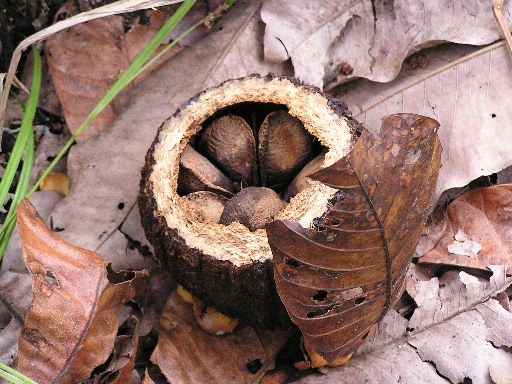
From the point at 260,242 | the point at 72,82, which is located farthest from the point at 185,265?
the point at 72,82

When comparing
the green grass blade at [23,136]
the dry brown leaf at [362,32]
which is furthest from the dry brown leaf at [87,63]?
the dry brown leaf at [362,32]

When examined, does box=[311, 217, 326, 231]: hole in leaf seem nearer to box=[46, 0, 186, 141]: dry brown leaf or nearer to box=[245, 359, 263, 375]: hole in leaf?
box=[245, 359, 263, 375]: hole in leaf

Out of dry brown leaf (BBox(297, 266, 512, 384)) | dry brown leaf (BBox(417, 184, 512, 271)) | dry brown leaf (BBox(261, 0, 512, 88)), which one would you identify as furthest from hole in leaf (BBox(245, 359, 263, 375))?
dry brown leaf (BBox(261, 0, 512, 88))

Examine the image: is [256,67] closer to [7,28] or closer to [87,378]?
[7,28]

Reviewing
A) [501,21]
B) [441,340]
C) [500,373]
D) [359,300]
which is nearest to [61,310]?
[359,300]

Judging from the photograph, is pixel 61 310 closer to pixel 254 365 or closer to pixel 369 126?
pixel 254 365

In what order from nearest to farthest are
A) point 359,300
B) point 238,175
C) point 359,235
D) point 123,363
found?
point 359,235 → point 359,300 → point 123,363 → point 238,175

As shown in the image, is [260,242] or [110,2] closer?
[260,242]
